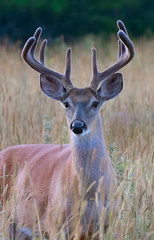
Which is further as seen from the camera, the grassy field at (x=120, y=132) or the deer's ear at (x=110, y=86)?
the deer's ear at (x=110, y=86)

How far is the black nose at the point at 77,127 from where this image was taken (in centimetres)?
389

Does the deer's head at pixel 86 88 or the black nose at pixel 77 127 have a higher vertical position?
the deer's head at pixel 86 88

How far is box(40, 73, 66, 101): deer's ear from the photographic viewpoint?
4.44 metres

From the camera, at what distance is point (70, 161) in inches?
166

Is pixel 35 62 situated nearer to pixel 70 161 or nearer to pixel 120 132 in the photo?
pixel 70 161

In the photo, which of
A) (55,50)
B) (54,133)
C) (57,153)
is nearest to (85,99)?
(57,153)

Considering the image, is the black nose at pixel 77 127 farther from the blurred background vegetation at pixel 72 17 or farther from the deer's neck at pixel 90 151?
the blurred background vegetation at pixel 72 17

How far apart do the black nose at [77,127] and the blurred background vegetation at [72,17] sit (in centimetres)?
1463

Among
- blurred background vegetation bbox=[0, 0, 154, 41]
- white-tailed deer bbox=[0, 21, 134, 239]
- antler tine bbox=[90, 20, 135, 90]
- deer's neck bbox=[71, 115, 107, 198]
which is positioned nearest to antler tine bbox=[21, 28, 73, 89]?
white-tailed deer bbox=[0, 21, 134, 239]

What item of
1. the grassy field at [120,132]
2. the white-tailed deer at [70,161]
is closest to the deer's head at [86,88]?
the white-tailed deer at [70,161]

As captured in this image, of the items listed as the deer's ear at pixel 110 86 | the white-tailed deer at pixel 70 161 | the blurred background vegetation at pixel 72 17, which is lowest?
the white-tailed deer at pixel 70 161

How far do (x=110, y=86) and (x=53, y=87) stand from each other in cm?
39

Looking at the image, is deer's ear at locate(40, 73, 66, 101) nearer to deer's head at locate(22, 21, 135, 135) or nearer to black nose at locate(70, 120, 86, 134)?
deer's head at locate(22, 21, 135, 135)

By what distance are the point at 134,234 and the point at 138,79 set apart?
622cm
